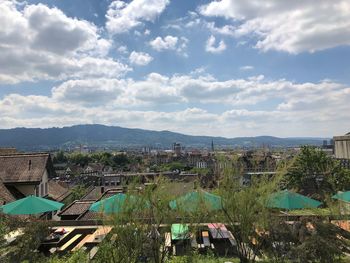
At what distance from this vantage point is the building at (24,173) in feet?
66.4

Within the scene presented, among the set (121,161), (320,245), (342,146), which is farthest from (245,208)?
(121,161)

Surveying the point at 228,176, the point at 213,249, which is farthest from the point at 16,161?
the point at 228,176

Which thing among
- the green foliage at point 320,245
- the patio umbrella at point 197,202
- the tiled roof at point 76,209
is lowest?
the tiled roof at point 76,209

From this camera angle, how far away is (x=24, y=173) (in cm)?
2067

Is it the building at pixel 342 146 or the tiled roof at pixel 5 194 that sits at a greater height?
the building at pixel 342 146

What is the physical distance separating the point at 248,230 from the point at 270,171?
1850 mm

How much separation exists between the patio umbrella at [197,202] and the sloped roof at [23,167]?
43.3ft

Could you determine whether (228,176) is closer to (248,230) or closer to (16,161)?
(248,230)

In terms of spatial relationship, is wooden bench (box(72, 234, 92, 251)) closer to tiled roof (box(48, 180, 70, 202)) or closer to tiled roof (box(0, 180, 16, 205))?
tiled roof (box(0, 180, 16, 205))

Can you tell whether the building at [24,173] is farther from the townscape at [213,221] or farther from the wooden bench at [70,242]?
the townscape at [213,221]

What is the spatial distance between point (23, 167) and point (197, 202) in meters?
14.6

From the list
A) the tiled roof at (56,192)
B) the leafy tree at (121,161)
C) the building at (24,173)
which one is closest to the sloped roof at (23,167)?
the building at (24,173)

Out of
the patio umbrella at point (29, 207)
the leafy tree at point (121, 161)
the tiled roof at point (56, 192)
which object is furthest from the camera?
the leafy tree at point (121, 161)

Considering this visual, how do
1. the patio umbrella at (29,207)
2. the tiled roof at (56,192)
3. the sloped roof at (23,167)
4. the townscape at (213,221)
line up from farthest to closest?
the tiled roof at (56,192) → the sloped roof at (23,167) → the patio umbrella at (29,207) → the townscape at (213,221)
